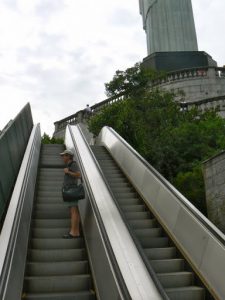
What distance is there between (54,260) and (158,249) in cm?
144

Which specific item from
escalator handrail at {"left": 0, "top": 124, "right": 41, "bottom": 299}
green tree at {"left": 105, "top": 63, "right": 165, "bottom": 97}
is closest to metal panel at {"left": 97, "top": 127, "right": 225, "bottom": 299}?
escalator handrail at {"left": 0, "top": 124, "right": 41, "bottom": 299}

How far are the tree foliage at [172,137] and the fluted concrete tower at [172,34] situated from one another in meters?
14.4

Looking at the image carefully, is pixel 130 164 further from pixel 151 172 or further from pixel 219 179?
pixel 219 179

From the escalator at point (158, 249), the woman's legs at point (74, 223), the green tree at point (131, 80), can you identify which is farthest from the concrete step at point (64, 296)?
the green tree at point (131, 80)

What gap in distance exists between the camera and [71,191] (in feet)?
20.7

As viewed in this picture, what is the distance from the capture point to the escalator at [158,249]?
4844mm

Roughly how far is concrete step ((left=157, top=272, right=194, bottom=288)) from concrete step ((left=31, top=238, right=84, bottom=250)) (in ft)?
4.83

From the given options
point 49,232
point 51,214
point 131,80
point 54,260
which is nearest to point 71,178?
point 49,232

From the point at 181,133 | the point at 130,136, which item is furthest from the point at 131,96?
the point at 181,133

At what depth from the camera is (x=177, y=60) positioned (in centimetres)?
2908

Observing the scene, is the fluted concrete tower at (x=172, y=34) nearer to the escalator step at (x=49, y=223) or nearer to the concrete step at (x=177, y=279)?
the escalator step at (x=49, y=223)

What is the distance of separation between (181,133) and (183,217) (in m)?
5.79

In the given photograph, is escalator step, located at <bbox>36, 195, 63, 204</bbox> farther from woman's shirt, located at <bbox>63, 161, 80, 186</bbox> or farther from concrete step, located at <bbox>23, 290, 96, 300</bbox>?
concrete step, located at <bbox>23, 290, 96, 300</bbox>

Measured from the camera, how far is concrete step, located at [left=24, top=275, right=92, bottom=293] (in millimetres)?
4969
